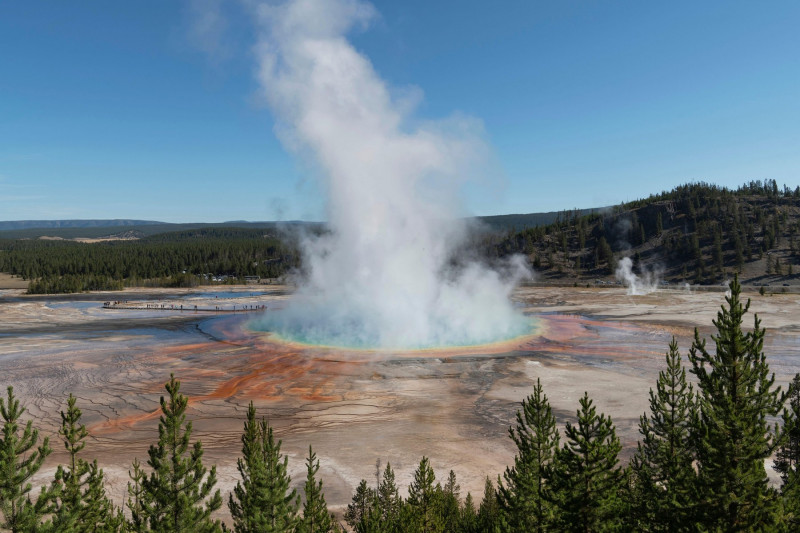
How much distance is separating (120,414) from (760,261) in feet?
374

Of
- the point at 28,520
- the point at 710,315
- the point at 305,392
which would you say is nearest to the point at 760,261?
the point at 710,315

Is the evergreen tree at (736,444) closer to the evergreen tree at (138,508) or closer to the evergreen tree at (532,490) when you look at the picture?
the evergreen tree at (532,490)

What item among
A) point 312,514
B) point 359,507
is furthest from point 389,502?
point 312,514

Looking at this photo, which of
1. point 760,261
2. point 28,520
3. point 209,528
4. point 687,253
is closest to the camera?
point 28,520

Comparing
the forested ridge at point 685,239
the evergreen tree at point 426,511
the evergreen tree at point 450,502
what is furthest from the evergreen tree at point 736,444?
the forested ridge at point 685,239

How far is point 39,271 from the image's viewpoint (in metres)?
124

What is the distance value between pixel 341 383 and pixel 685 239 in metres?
111

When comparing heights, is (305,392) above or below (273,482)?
below

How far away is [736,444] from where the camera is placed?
27.7ft

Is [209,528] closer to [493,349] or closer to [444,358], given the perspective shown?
[444,358]

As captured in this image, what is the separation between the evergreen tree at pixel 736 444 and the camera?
27.1ft

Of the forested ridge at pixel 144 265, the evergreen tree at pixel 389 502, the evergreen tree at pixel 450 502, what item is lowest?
the evergreen tree at pixel 450 502

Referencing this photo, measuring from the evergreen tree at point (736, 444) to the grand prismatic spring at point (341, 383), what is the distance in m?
9.24

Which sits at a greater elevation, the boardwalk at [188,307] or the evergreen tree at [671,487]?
the evergreen tree at [671,487]
